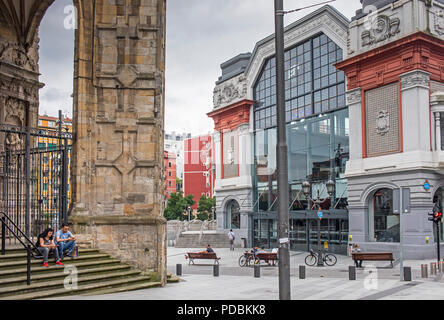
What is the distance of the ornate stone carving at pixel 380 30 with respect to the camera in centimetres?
2908

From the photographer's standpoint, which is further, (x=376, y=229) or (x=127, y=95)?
(x=376, y=229)

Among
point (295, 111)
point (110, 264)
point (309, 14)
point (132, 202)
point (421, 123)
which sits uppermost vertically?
point (309, 14)

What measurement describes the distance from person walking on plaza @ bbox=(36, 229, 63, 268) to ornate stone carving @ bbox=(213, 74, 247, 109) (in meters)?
32.0

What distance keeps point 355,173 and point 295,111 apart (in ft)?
30.1

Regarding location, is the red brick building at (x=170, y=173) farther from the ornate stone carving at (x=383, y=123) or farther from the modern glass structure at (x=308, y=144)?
the ornate stone carving at (x=383, y=123)

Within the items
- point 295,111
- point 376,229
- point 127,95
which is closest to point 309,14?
point 295,111

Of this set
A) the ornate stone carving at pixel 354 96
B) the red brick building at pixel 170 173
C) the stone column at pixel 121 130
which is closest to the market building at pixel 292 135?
the ornate stone carving at pixel 354 96

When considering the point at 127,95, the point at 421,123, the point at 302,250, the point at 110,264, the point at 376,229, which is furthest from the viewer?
the point at 302,250

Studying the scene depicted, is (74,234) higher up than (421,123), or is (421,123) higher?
(421,123)

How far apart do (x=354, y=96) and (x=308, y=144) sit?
6313 mm

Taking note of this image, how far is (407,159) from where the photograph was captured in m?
27.8

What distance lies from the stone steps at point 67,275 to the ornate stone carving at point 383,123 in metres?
20.6
